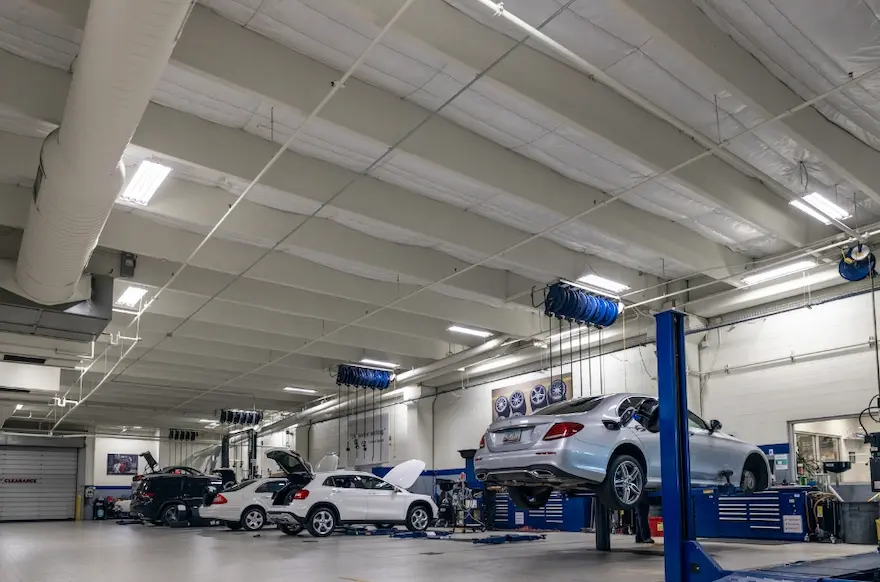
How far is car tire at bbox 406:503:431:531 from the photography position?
46.0 feet

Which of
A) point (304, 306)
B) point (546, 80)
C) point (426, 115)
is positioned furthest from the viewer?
point (304, 306)

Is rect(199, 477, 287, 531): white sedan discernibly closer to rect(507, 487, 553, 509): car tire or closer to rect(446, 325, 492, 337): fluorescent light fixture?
rect(446, 325, 492, 337): fluorescent light fixture

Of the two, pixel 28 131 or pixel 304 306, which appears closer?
pixel 28 131

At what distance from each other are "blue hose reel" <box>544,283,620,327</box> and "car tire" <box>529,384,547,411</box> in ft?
12.4

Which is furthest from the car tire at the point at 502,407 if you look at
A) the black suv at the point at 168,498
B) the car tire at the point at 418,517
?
the black suv at the point at 168,498

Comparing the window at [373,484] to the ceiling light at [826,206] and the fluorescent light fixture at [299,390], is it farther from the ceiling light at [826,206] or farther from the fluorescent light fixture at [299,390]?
the ceiling light at [826,206]

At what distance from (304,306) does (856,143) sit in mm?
8931

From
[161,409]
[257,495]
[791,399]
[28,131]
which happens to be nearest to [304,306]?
[257,495]

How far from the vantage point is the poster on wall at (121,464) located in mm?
30750

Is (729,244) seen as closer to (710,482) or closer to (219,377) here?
(710,482)

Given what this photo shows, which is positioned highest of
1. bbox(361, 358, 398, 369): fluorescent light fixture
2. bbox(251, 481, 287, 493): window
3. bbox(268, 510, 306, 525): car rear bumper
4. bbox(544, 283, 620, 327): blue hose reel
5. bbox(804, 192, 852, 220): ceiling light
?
bbox(804, 192, 852, 220): ceiling light

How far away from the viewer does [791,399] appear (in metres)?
11.6

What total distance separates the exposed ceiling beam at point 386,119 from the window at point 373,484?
6.90 m

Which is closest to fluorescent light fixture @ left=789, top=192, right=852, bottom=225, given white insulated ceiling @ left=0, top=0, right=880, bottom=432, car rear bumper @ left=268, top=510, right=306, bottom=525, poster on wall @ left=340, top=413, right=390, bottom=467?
white insulated ceiling @ left=0, top=0, right=880, bottom=432
